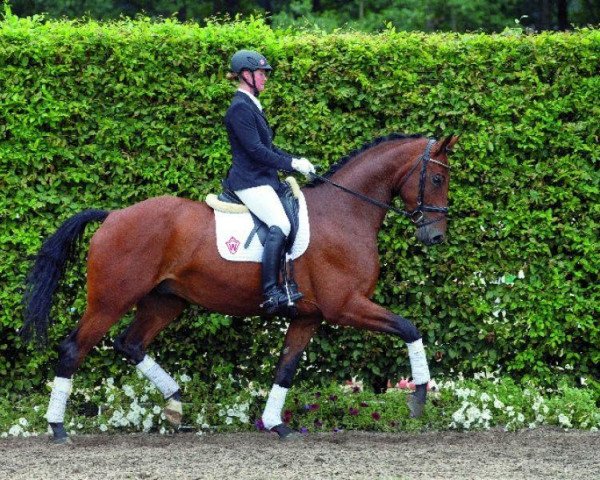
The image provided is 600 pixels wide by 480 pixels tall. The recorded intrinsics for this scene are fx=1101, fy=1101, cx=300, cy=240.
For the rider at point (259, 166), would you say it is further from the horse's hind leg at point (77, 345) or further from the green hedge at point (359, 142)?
the horse's hind leg at point (77, 345)

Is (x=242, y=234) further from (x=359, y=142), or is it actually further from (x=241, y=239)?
(x=359, y=142)

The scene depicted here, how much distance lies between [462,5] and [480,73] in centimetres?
1720

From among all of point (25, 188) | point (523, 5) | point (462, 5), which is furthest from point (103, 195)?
point (523, 5)

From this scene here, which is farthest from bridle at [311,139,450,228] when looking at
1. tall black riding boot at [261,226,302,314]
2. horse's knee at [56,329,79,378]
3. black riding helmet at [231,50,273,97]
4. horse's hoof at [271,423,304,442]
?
horse's knee at [56,329,79,378]

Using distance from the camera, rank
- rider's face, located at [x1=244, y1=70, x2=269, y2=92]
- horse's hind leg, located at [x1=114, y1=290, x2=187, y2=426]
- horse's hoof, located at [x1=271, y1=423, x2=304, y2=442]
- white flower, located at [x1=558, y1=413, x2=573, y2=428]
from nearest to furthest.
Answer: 1. rider's face, located at [x1=244, y1=70, x2=269, y2=92]
2. horse's hoof, located at [x1=271, y1=423, x2=304, y2=442]
3. horse's hind leg, located at [x1=114, y1=290, x2=187, y2=426]
4. white flower, located at [x1=558, y1=413, x2=573, y2=428]

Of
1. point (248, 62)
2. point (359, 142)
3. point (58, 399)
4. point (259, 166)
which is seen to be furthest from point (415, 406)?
point (248, 62)

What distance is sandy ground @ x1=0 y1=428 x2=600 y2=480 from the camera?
279 inches

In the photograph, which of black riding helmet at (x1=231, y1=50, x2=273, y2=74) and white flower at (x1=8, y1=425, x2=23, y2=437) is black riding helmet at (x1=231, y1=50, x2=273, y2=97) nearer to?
black riding helmet at (x1=231, y1=50, x2=273, y2=74)

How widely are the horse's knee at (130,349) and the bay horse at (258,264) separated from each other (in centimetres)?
1

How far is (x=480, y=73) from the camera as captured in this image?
29.9 feet

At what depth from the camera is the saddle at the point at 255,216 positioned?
805 cm

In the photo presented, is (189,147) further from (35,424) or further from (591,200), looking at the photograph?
(591,200)

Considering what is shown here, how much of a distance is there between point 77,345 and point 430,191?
2.85 meters

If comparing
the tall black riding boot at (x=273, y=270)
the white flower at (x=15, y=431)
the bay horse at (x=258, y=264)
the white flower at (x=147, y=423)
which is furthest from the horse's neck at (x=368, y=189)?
the white flower at (x=15, y=431)
